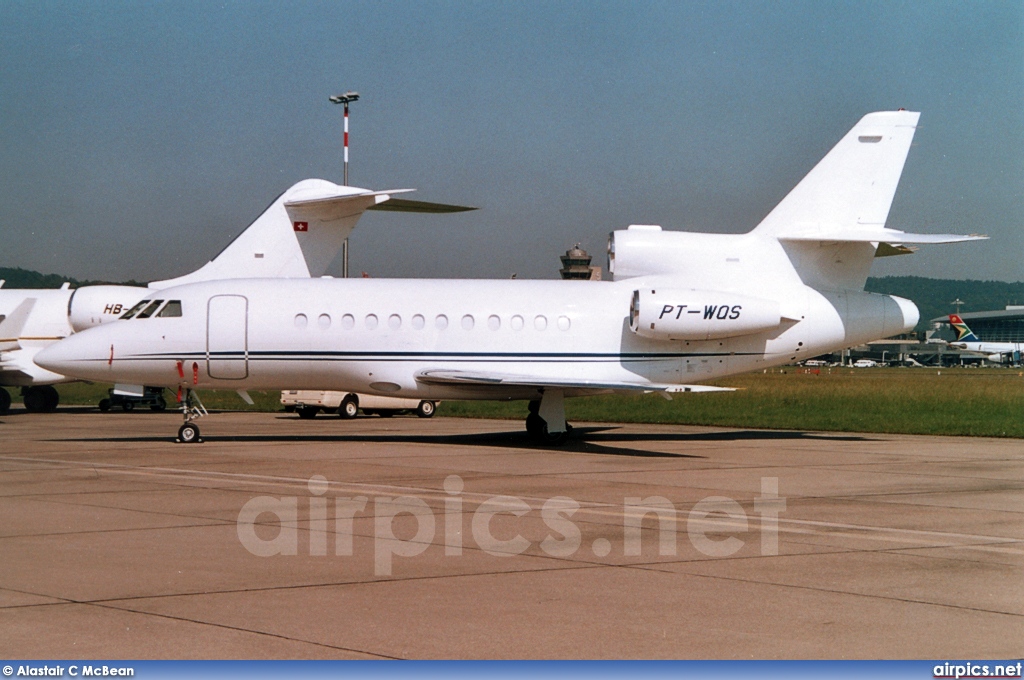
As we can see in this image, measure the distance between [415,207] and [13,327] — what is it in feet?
45.7

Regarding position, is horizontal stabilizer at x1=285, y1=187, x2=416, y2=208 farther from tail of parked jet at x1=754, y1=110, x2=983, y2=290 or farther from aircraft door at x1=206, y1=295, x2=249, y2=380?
tail of parked jet at x1=754, y1=110, x2=983, y2=290

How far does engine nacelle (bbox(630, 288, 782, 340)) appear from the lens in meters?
21.5

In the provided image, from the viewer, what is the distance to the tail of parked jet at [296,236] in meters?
26.3

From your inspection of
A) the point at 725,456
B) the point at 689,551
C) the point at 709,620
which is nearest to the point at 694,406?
the point at 725,456

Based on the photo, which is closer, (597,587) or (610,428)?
(597,587)

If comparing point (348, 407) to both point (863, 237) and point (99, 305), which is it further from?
point (863, 237)

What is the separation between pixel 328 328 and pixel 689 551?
42.2ft

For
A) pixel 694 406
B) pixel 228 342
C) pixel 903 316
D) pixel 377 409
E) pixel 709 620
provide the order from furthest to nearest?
pixel 694 406, pixel 377 409, pixel 903 316, pixel 228 342, pixel 709 620

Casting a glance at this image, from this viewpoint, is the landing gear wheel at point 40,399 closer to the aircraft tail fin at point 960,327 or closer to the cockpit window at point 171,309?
the cockpit window at point 171,309

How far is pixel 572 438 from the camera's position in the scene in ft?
79.2

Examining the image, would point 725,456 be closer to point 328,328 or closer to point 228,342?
point 328,328

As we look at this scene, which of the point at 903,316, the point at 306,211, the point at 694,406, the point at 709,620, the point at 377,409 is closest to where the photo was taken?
the point at 709,620

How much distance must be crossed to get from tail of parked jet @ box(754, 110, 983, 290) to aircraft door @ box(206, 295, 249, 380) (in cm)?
1086

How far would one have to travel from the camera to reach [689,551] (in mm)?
9977
